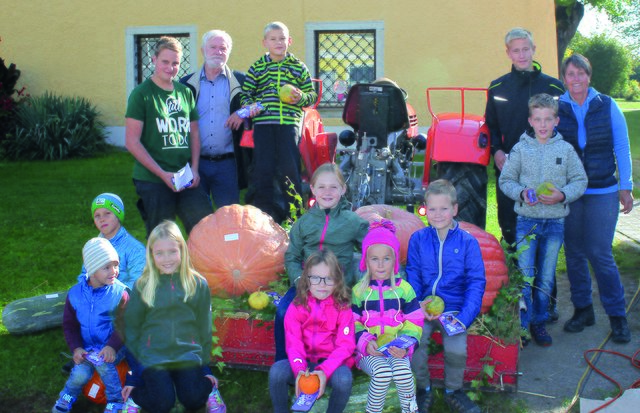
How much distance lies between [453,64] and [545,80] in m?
8.72

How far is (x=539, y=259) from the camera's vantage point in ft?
15.7

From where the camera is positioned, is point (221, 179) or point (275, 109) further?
point (275, 109)

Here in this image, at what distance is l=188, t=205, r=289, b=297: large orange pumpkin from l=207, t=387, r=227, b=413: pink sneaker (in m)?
0.89

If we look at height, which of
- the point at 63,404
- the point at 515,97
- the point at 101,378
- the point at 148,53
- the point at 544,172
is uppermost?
the point at 148,53

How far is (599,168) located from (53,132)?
11622 millimetres

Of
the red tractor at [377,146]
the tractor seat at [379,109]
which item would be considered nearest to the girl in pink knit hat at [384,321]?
the red tractor at [377,146]

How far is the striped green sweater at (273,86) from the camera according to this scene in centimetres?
554

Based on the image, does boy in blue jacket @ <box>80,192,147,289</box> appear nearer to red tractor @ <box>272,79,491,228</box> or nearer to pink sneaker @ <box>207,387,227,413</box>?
pink sneaker @ <box>207,387,227,413</box>

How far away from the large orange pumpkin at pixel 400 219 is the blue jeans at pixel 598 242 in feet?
3.36

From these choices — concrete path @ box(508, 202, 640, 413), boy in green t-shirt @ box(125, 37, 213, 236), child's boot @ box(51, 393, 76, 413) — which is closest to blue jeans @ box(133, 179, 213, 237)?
boy in green t-shirt @ box(125, 37, 213, 236)

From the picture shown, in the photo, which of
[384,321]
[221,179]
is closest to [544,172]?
[384,321]

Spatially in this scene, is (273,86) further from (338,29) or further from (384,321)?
(338,29)

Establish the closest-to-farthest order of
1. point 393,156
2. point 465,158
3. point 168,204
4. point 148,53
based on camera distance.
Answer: point 168,204
point 465,158
point 393,156
point 148,53

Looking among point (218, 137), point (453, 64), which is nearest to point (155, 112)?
Answer: point (218, 137)
